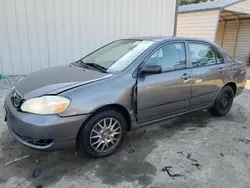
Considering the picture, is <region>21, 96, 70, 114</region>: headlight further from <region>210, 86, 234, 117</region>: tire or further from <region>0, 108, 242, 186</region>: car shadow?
<region>210, 86, 234, 117</region>: tire

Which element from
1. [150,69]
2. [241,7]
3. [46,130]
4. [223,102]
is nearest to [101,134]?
[46,130]

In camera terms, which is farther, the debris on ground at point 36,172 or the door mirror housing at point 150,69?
the door mirror housing at point 150,69

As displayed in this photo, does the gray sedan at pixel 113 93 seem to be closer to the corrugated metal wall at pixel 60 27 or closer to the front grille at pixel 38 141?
the front grille at pixel 38 141

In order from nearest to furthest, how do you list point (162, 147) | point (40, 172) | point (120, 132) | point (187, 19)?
1. point (40, 172)
2. point (120, 132)
3. point (162, 147)
4. point (187, 19)

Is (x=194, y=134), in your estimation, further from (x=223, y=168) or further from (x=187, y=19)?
(x=187, y=19)

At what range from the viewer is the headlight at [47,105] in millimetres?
2291

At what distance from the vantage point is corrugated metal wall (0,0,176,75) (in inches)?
235

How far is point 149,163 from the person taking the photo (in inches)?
105

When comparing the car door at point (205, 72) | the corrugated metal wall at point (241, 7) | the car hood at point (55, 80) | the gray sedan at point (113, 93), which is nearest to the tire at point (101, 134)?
the gray sedan at point (113, 93)

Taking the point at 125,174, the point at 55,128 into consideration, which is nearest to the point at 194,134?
the point at 125,174

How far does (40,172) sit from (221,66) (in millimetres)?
3296

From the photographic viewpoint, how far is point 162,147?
3.06 metres

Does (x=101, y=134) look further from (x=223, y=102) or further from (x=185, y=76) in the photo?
(x=223, y=102)

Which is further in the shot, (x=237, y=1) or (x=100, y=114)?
(x=237, y=1)
